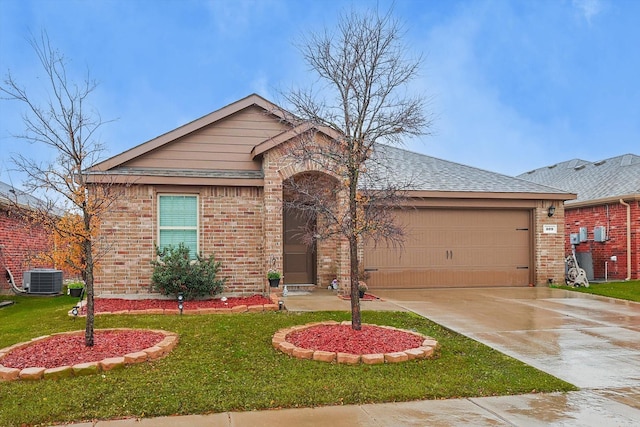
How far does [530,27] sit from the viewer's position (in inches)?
554

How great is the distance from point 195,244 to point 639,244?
13.1 m

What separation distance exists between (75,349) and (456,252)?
397 inches

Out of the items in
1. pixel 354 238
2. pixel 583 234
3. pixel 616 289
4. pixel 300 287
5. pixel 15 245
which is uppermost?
pixel 583 234

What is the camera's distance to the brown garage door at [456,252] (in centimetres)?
1291

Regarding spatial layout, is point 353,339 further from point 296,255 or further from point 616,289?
point 616,289

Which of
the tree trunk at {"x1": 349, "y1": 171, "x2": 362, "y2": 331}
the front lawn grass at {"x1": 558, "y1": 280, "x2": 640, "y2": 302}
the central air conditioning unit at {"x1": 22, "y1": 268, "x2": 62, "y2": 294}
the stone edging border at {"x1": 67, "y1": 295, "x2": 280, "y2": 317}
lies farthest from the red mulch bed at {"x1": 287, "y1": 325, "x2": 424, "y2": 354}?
the central air conditioning unit at {"x1": 22, "y1": 268, "x2": 62, "y2": 294}

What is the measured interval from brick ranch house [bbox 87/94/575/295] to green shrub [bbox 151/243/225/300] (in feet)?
1.98

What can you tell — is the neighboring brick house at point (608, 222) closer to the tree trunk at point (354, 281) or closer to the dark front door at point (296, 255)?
the dark front door at point (296, 255)

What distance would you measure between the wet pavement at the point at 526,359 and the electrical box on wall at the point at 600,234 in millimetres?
4846

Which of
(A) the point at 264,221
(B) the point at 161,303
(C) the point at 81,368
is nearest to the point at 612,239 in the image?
(A) the point at 264,221

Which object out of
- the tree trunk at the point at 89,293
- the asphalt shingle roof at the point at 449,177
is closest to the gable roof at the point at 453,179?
the asphalt shingle roof at the point at 449,177

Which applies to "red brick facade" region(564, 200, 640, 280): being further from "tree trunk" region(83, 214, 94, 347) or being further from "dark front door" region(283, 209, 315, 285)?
"tree trunk" region(83, 214, 94, 347)

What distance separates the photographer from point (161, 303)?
9727mm

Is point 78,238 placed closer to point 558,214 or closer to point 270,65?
point 270,65
